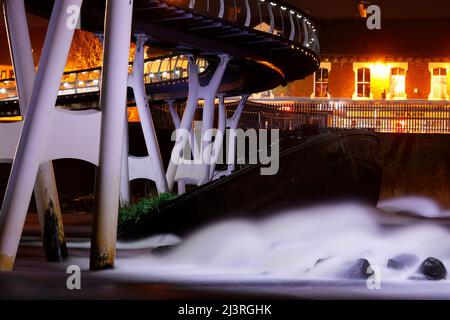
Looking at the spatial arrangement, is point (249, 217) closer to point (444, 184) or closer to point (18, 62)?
point (18, 62)

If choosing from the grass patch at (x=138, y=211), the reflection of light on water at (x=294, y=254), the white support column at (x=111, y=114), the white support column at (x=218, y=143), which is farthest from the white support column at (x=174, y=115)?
the white support column at (x=111, y=114)

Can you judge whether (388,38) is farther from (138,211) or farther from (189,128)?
(138,211)

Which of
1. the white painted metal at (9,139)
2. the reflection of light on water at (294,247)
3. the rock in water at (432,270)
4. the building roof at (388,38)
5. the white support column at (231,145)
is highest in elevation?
the building roof at (388,38)

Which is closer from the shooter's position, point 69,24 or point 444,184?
point 69,24

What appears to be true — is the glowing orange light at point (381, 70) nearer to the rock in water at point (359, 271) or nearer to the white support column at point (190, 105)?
the white support column at point (190, 105)

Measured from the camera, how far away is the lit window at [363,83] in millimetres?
62659

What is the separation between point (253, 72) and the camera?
4078 cm

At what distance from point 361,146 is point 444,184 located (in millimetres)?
8330

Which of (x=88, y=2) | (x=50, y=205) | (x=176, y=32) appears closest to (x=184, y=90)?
(x=176, y=32)

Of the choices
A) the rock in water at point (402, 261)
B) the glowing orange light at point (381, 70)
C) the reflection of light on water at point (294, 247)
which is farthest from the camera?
the glowing orange light at point (381, 70)

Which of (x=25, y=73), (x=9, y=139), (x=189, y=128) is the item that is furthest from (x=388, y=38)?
(x=9, y=139)

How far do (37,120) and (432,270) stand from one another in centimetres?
818

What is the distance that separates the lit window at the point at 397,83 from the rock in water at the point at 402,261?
1612 inches

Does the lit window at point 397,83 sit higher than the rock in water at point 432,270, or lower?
higher
